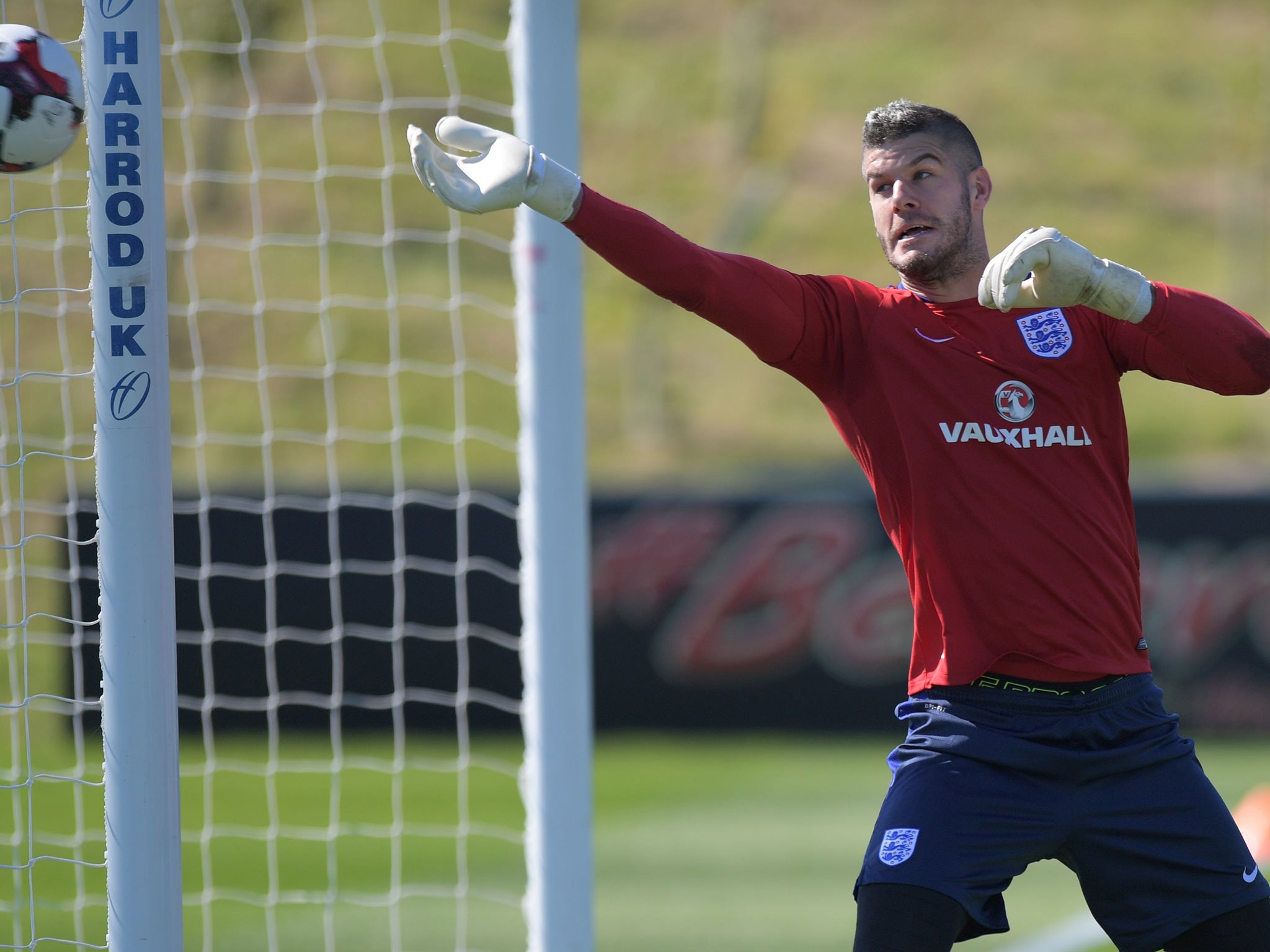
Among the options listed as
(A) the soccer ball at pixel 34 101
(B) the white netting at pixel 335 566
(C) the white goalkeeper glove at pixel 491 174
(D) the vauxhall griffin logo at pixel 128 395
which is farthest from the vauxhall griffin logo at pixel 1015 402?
(A) the soccer ball at pixel 34 101

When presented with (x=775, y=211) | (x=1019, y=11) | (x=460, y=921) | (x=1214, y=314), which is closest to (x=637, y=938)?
(x=460, y=921)

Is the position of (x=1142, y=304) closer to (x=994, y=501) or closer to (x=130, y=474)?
(x=994, y=501)

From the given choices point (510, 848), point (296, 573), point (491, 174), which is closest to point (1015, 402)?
point (491, 174)

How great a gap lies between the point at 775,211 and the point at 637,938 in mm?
17128

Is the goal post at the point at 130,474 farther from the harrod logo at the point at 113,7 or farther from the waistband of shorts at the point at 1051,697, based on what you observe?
the waistband of shorts at the point at 1051,697

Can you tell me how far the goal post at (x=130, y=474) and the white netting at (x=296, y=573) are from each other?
0.41 meters

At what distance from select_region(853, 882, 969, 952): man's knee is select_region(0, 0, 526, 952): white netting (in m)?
1.87

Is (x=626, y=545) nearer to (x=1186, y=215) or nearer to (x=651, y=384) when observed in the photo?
(x=651, y=384)

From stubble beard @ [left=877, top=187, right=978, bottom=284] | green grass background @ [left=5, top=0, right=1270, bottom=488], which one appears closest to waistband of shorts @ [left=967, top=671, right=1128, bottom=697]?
stubble beard @ [left=877, top=187, right=978, bottom=284]

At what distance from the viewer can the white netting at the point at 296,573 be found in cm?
522

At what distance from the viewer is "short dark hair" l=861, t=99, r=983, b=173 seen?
10.9ft

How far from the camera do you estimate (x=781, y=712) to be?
33.7 ft

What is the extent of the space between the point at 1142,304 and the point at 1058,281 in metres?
0.19

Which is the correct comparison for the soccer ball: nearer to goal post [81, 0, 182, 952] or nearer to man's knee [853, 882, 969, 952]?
goal post [81, 0, 182, 952]
